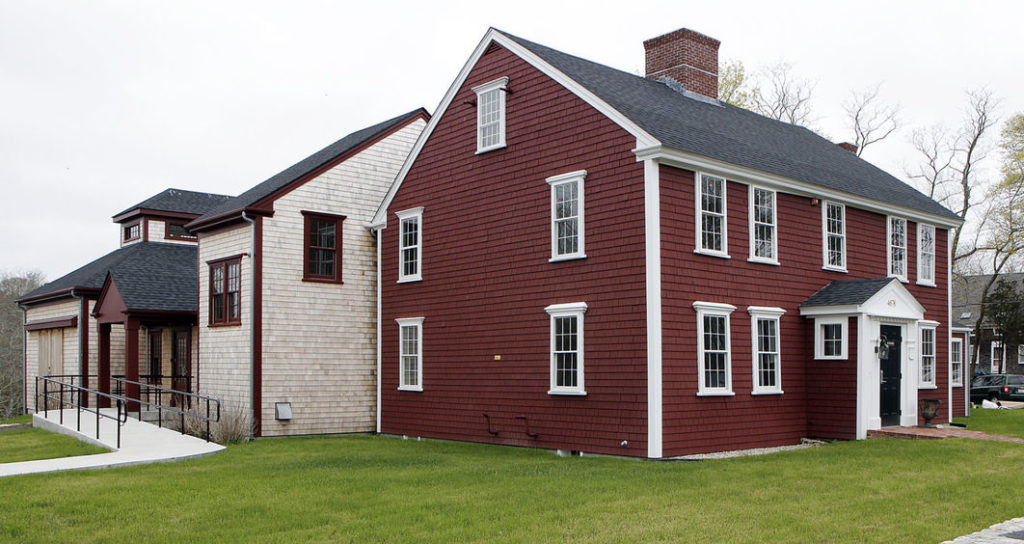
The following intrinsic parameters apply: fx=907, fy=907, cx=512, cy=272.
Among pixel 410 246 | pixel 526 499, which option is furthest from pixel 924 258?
pixel 526 499

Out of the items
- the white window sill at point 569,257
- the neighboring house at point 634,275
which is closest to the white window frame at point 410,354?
the neighboring house at point 634,275

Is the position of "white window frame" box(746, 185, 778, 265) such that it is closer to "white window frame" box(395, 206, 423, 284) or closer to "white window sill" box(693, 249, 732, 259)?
"white window sill" box(693, 249, 732, 259)

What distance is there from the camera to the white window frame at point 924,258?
22.5 m

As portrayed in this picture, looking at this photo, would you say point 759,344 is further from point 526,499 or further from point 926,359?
point 526,499

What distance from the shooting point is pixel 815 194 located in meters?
19.2

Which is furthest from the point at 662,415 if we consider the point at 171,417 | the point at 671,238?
the point at 171,417

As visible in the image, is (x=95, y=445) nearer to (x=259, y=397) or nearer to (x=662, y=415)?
(x=259, y=397)

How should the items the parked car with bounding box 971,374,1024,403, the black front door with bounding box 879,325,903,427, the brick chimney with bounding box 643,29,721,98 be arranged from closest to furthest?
1. the black front door with bounding box 879,325,903,427
2. the brick chimney with bounding box 643,29,721,98
3. the parked car with bounding box 971,374,1024,403

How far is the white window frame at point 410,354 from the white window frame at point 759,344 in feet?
24.9

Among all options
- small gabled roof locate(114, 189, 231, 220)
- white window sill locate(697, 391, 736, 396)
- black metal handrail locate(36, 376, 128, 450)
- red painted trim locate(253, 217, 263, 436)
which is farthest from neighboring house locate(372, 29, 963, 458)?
small gabled roof locate(114, 189, 231, 220)

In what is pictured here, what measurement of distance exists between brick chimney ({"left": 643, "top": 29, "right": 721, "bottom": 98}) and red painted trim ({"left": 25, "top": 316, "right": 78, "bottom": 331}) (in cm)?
1793

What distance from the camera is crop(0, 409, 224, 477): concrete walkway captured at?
48.1 ft

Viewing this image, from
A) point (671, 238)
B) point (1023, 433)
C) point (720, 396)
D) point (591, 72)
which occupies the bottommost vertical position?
point (1023, 433)

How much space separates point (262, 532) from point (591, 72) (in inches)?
507
